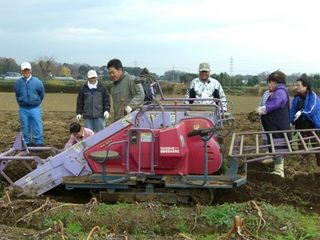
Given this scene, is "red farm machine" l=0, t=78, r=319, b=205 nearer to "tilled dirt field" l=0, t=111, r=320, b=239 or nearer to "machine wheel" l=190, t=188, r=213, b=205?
"machine wheel" l=190, t=188, r=213, b=205

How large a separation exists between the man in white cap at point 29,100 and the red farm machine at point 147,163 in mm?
3178

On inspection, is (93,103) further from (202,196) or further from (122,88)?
(202,196)

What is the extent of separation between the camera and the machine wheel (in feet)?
17.1

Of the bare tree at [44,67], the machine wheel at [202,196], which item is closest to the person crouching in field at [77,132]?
the machine wheel at [202,196]

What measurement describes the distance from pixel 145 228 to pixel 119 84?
110 inches

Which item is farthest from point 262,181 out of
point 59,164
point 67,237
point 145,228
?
point 67,237

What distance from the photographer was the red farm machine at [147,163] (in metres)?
4.95

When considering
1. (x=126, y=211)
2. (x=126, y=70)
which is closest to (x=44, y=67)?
(x=126, y=70)

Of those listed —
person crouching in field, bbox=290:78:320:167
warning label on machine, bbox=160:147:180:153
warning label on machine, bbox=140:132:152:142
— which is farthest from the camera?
person crouching in field, bbox=290:78:320:167

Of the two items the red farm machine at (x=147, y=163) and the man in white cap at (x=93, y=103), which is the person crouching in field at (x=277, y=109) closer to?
the red farm machine at (x=147, y=163)

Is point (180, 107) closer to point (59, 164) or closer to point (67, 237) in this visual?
point (59, 164)

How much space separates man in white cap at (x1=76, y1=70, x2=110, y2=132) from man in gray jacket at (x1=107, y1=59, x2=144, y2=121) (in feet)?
→ 2.34

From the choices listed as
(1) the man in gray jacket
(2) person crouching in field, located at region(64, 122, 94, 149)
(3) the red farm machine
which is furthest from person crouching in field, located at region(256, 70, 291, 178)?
(2) person crouching in field, located at region(64, 122, 94, 149)

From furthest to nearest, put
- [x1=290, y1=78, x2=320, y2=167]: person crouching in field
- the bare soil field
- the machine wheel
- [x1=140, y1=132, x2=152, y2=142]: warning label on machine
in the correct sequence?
1. [x1=290, y1=78, x2=320, y2=167]: person crouching in field
2. the machine wheel
3. [x1=140, y1=132, x2=152, y2=142]: warning label on machine
4. the bare soil field
